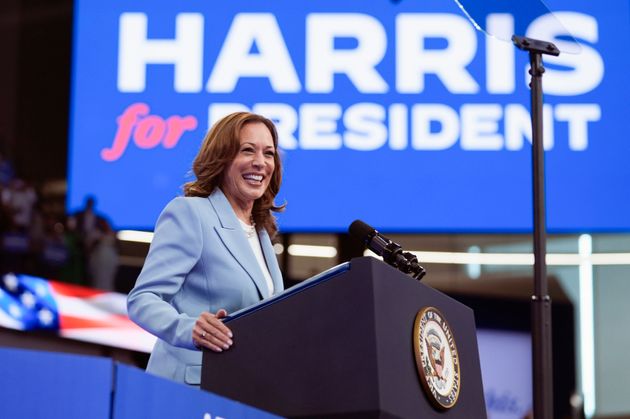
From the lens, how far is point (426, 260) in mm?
7043

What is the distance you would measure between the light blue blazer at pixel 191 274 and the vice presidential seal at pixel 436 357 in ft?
1.34

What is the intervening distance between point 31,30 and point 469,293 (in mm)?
3405

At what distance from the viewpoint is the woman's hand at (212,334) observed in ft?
6.13

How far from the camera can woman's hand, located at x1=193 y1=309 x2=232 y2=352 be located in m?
1.87

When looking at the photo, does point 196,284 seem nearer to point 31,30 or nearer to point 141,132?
point 141,132

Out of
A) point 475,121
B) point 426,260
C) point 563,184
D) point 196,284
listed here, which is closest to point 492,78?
point 475,121

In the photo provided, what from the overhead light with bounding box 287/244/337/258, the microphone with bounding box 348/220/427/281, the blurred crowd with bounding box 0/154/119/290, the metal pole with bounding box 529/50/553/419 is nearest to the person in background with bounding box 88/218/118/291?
the blurred crowd with bounding box 0/154/119/290

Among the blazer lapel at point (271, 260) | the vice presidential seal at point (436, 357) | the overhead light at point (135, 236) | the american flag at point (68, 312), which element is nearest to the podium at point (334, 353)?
the vice presidential seal at point (436, 357)

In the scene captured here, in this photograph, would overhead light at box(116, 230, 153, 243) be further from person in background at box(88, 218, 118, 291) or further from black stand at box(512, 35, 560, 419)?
black stand at box(512, 35, 560, 419)

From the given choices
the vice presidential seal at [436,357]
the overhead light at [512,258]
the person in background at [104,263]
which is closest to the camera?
the vice presidential seal at [436,357]

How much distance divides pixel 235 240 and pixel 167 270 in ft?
0.56

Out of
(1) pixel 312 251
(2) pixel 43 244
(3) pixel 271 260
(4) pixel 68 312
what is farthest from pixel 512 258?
(3) pixel 271 260

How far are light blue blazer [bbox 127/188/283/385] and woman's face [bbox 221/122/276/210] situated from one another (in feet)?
0.23

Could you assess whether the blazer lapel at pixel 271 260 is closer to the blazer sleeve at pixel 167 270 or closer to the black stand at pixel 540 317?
the blazer sleeve at pixel 167 270
